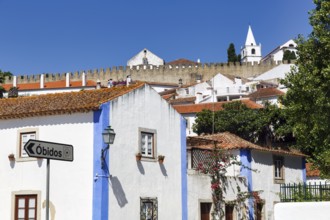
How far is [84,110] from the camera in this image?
17625 mm

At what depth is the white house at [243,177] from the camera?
20.9 meters

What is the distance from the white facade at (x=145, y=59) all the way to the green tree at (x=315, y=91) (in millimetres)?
82741

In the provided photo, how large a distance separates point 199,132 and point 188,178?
35.6 m

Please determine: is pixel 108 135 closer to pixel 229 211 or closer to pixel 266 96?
pixel 229 211

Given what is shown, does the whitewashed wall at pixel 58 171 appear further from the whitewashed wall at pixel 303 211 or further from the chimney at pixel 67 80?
the chimney at pixel 67 80

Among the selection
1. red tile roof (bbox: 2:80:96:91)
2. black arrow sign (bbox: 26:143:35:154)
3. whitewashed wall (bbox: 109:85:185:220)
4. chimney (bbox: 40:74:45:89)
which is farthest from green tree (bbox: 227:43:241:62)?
black arrow sign (bbox: 26:143:35:154)

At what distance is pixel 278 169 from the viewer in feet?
81.1

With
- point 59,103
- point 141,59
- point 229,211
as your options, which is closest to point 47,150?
point 59,103

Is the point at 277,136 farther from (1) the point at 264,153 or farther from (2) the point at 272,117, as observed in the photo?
(1) the point at 264,153

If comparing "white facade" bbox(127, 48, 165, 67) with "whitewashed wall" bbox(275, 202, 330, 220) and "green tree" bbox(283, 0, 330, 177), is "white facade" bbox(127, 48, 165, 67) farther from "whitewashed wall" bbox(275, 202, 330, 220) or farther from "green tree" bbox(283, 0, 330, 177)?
"whitewashed wall" bbox(275, 202, 330, 220)

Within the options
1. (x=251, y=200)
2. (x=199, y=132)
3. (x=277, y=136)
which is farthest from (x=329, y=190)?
(x=199, y=132)

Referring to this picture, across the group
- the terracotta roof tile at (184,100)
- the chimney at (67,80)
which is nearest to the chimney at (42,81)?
the chimney at (67,80)

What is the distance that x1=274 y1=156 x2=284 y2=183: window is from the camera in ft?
80.4

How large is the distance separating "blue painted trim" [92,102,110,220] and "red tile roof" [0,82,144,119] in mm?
286
